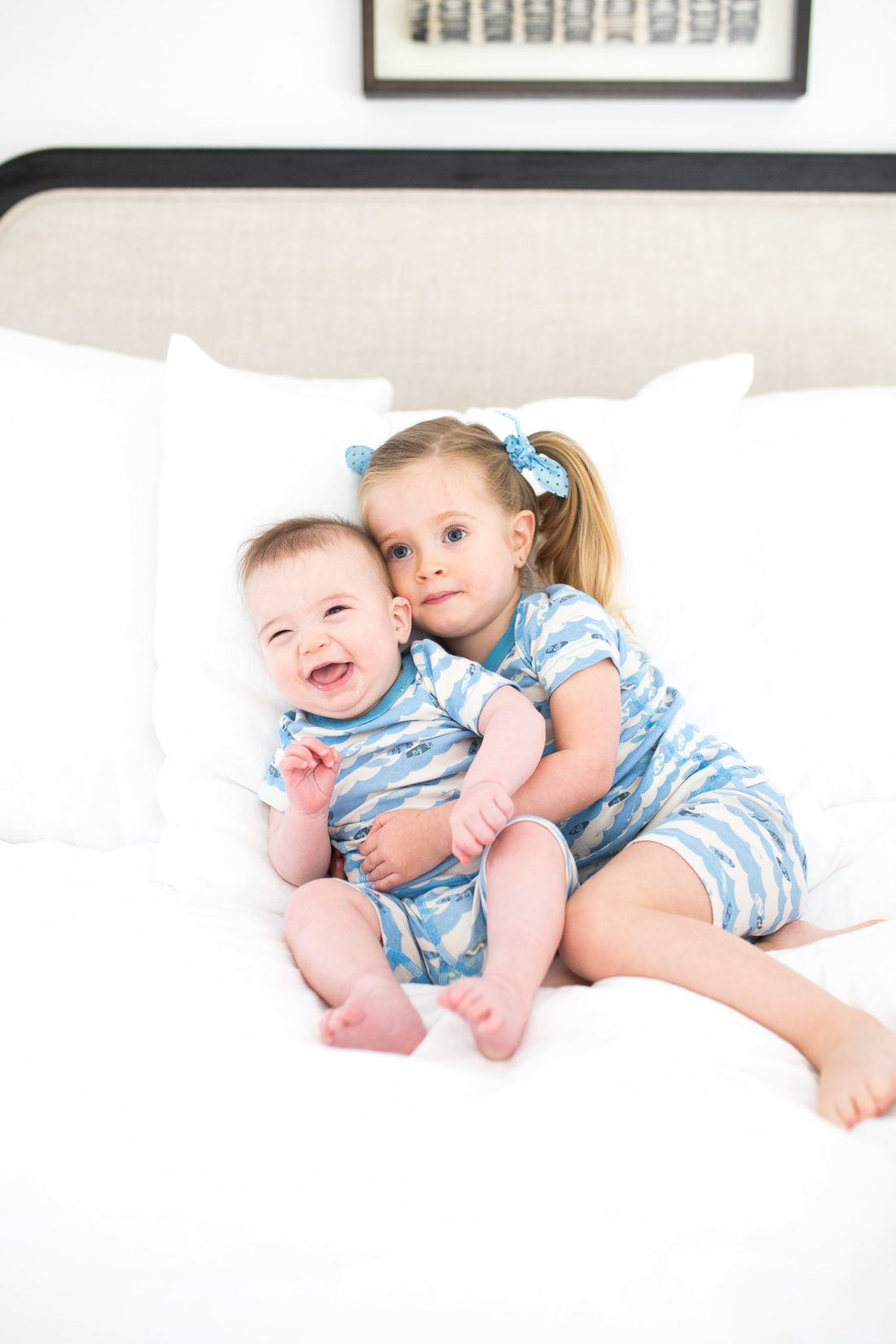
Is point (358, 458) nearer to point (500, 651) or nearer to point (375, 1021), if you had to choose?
point (500, 651)

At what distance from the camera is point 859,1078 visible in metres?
0.62

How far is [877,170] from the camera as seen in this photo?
61.9 inches

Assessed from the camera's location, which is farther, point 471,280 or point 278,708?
point 471,280

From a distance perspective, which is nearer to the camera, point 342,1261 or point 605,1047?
point 342,1261

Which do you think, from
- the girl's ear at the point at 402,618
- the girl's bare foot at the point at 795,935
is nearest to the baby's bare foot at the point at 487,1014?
the girl's bare foot at the point at 795,935

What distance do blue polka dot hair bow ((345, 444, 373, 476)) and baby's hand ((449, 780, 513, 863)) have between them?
1.61ft

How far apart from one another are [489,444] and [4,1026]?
0.82 metres

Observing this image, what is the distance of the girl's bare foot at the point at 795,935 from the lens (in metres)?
0.94

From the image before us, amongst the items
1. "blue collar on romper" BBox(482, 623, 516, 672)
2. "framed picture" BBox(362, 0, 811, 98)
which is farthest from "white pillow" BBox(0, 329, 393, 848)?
"framed picture" BBox(362, 0, 811, 98)

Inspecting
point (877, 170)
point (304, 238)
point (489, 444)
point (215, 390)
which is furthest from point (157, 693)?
point (877, 170)

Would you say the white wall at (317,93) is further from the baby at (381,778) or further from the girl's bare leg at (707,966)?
the girl's bare leg at (707,966)

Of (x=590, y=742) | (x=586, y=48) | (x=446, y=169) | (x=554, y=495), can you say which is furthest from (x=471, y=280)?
(x=590, y=742)

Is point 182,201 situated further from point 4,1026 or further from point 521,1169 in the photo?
point 521,1169

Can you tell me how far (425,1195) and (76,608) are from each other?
0.85 m
